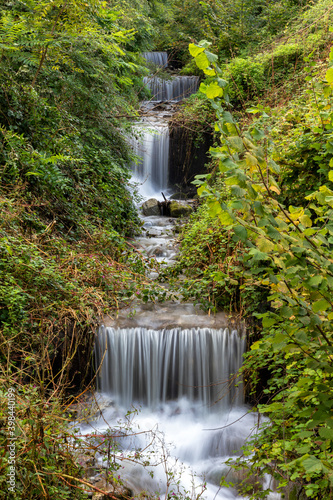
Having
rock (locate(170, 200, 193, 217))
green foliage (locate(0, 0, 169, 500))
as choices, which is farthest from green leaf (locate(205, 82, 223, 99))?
rock (locate(170, 200, 193, 217))

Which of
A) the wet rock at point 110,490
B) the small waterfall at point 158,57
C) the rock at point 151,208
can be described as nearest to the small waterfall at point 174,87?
the small waterfall at point 158,57

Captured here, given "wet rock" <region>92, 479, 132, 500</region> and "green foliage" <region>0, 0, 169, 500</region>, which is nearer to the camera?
"green foliage" <region>0, 0, 169, 500</region>

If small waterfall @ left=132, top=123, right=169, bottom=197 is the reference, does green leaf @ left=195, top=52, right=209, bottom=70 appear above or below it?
below

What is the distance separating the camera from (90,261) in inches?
242

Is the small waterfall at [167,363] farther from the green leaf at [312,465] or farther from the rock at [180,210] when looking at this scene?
the rock at [180,210]

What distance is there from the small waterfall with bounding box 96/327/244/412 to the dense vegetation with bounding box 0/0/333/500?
380mm

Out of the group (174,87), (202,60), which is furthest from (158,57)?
(202,60)

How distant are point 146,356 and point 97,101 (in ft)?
17.8

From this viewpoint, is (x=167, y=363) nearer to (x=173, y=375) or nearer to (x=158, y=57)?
(x=173, y=375)

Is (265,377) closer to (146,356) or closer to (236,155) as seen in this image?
(146,356)

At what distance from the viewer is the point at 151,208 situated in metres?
11.1

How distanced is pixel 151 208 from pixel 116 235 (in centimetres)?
378

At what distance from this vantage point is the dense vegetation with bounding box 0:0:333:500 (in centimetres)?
170

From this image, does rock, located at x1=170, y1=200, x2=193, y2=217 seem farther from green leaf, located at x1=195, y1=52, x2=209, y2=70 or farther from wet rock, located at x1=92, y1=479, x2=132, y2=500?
green leaf, located at x1=195, y1=52, x2=209, y2=70
